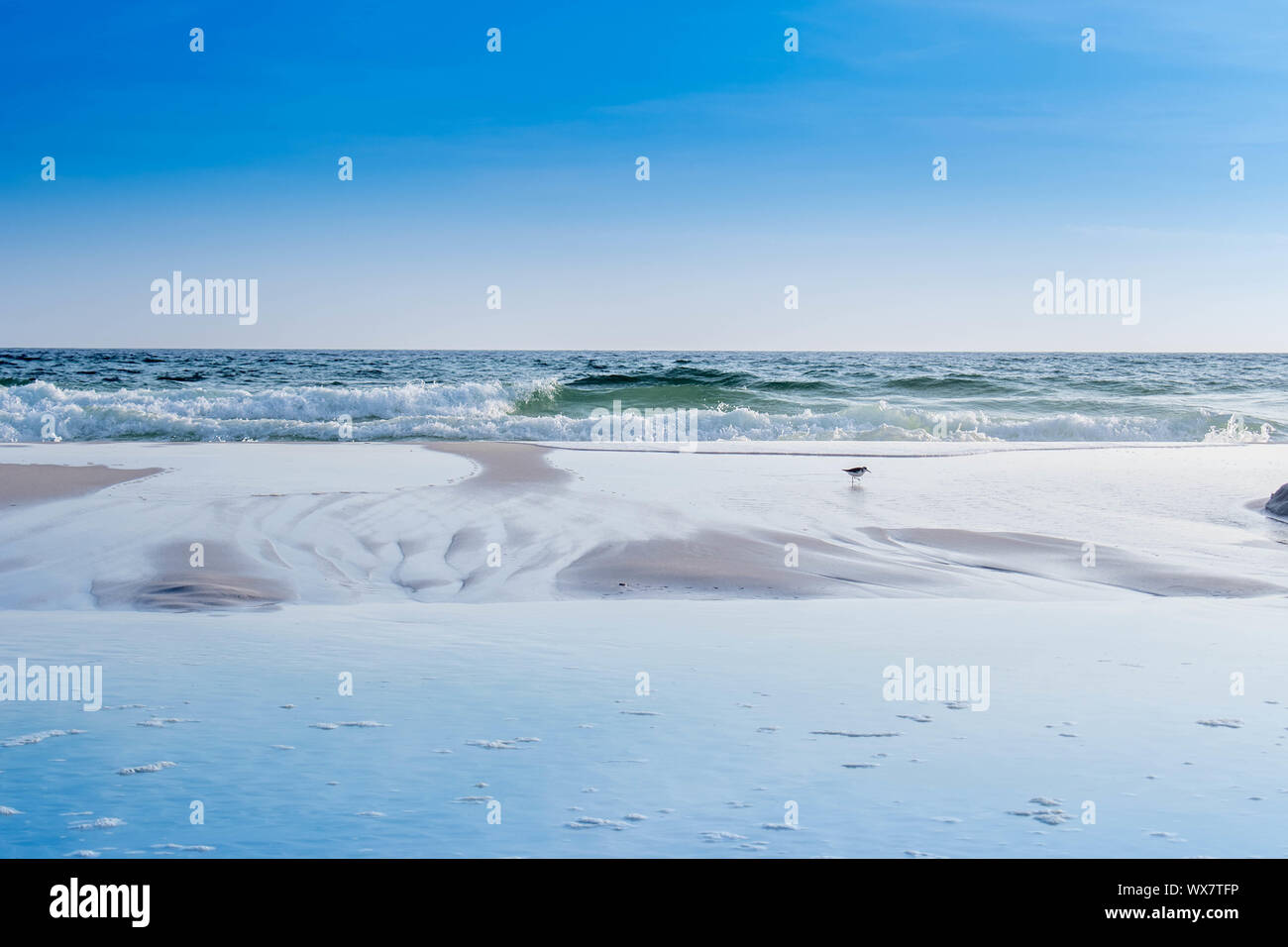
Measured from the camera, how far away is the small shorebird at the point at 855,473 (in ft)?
44.2

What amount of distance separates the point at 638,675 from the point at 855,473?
899 centimetres

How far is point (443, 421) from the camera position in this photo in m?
25.6

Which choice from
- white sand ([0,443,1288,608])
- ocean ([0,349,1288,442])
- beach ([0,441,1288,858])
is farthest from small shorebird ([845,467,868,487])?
ocean ([0,349,1288,442])

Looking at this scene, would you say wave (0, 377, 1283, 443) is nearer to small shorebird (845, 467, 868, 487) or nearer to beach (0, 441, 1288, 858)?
small shorebird (845, 467, 868, 487)

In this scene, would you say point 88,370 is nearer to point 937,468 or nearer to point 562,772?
point 937,468

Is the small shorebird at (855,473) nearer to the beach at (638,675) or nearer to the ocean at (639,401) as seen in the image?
the beach at (638,675)

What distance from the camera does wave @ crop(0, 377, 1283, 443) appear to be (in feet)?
79.7

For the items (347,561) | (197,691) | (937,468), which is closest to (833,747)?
(197,691)

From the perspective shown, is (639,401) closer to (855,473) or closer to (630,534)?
(855,473)

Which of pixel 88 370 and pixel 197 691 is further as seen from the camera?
pixel 88 370

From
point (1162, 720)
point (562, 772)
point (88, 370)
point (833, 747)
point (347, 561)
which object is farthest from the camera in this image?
point (88, 370)

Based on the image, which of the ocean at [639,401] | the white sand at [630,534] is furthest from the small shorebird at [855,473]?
the ocean at [639,401]

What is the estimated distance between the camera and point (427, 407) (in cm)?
2995
